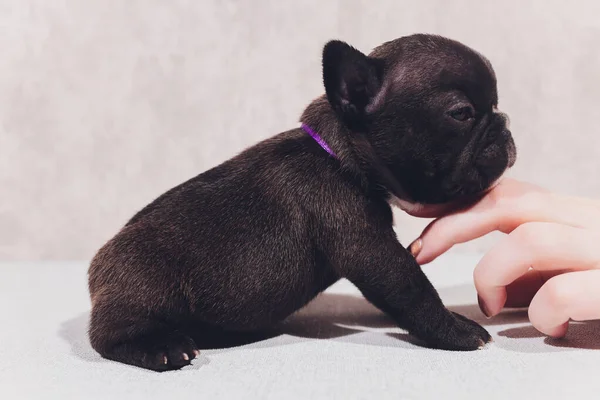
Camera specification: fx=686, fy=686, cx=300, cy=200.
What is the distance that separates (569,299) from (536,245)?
0.18 meters

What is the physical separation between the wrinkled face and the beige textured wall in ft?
6.83

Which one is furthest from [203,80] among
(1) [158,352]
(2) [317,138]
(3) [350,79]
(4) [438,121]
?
(1) [158,352]

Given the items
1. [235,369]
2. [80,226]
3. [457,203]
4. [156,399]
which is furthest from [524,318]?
[80,226]

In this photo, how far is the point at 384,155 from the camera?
81.7 inches

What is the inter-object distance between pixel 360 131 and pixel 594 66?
2.60m

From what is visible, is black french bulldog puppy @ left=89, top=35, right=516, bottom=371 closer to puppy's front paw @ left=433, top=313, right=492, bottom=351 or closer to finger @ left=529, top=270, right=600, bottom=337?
puppy's front paw @ left=433, top=313, right=492, bottom=351

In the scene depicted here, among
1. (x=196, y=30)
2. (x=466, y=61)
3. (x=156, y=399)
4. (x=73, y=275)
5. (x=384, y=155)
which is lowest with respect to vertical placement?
(x=156, y=399)

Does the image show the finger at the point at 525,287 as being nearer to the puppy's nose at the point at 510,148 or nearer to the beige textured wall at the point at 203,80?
the puppy's nose at the point at 510,148

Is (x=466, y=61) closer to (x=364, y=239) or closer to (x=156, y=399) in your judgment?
(x=364, y=239)

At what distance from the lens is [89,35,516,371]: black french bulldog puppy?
199 centimetres

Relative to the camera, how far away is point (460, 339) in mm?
1989

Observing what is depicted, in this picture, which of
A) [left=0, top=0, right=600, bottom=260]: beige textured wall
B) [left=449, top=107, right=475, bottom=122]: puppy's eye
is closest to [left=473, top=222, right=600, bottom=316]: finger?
[left=449, top=107, right=475, bottom=122]: puppy's eye

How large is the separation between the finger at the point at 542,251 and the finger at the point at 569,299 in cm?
8

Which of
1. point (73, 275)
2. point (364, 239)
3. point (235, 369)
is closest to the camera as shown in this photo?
point (235, 369)
